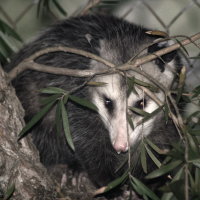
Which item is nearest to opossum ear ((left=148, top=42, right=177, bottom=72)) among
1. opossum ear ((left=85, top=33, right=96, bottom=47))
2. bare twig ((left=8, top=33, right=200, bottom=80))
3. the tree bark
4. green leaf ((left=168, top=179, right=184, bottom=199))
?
bare twig ((left=8, top=33, right=200, bottom=80))

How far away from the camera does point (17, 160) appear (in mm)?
1595

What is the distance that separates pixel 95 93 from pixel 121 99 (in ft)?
0.69

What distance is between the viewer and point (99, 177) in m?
2.02

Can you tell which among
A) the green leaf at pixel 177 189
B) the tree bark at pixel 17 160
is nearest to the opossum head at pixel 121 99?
the tree bark at pixel 17 160

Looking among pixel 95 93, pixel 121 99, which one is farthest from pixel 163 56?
pixel 95 93

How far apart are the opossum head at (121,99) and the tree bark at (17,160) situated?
30 centimetres

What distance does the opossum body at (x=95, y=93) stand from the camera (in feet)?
5.96

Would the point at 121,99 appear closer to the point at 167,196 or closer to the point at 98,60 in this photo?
the point at 98,60

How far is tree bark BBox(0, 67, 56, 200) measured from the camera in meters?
1.56

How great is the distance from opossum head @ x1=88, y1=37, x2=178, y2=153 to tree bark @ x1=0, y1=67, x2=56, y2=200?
0.99 ft

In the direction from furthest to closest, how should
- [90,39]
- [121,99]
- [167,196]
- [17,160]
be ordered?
[90,39] → [121,99] → [17,160] → [167,196]

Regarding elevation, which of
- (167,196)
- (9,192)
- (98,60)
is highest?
(98,60)

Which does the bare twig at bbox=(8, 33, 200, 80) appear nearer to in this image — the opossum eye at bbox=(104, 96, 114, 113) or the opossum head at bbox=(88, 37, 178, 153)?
the opossum head at bbox=(88, 37, 178, 153)

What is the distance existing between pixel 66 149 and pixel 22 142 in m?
0.51
